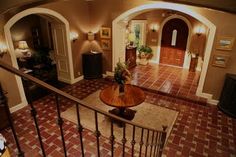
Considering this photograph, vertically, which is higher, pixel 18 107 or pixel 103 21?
pixel 103 21

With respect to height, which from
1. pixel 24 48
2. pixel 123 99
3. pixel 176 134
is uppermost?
pixel 24 48

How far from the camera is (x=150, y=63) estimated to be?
10.0 m

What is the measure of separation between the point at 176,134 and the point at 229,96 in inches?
83.2

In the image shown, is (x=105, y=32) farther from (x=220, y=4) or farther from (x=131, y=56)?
(x=220, y=4)

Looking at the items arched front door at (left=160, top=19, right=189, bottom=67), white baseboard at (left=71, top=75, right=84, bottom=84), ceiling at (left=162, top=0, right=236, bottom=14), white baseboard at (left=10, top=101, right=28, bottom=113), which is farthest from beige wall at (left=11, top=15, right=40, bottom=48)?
ceiling at (left=162, top=0, right=236, bottom=14)

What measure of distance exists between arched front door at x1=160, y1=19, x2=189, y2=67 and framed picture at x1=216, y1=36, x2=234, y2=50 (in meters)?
3.54

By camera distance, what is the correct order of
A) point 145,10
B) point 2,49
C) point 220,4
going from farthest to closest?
point 145,10 < point 2,49 < point 220,4

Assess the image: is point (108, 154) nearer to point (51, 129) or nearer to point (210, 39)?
point (51, 129)

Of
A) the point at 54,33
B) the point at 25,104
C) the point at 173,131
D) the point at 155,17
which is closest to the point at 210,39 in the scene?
the point at 173,131

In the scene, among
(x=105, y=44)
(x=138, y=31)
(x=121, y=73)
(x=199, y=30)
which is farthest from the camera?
(x=138, y=31)

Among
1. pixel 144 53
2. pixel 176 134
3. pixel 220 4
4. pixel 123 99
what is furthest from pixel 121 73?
pixel 144 53

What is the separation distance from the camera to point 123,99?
15.5 feet

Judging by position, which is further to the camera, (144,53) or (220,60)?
(144,53)

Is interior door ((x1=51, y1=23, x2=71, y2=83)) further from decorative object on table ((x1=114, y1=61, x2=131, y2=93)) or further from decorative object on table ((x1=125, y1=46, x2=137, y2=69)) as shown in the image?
decorative object on table ((x1=114, y1=61, x2=131, y2=93))
